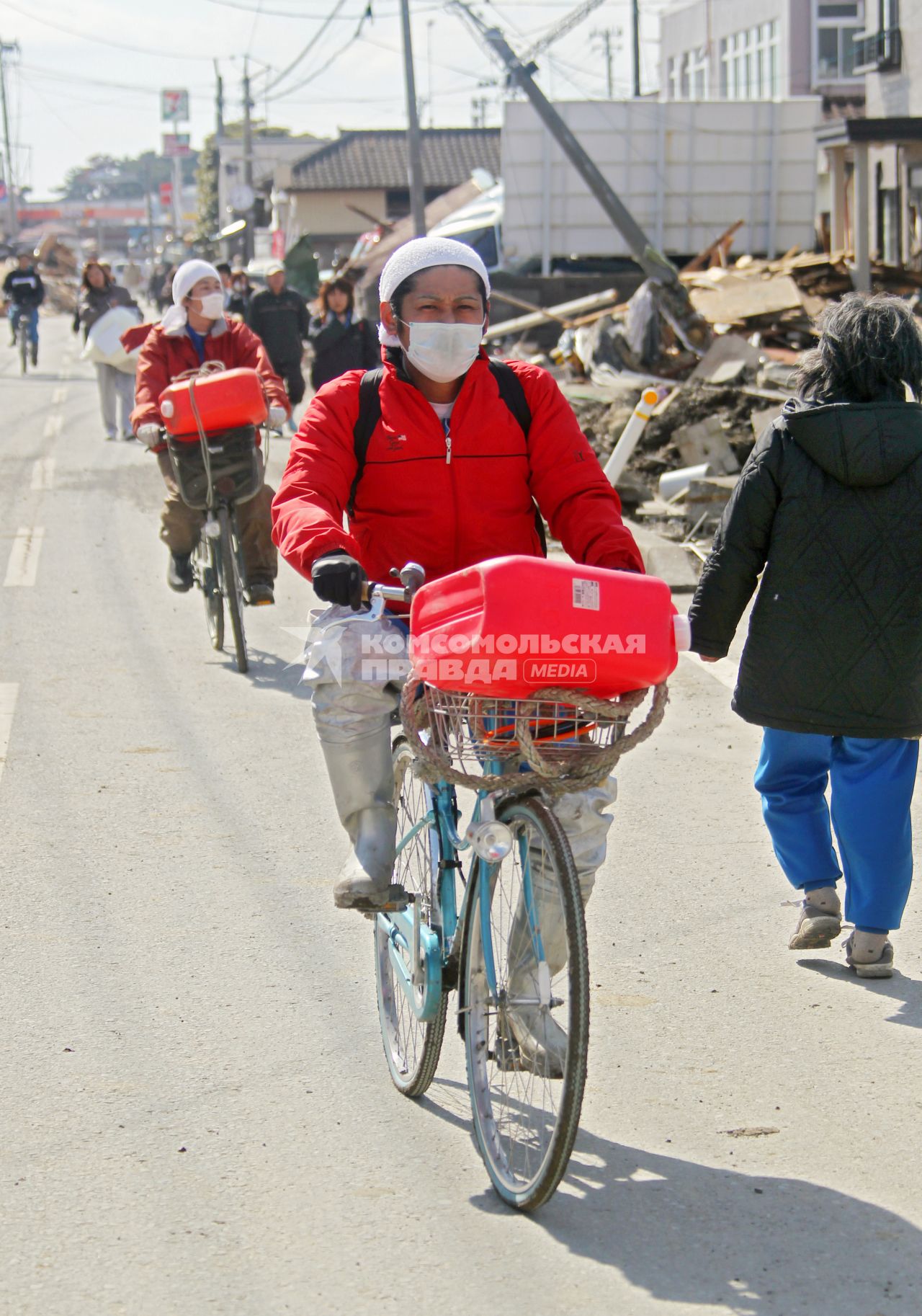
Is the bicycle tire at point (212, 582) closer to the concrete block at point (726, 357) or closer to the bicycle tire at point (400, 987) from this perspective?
the bicycle tire at point (400, 987)

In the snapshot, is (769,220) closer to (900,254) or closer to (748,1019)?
(900,254)

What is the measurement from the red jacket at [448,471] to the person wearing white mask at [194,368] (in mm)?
5010

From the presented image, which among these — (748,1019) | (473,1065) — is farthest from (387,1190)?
(748,1019)

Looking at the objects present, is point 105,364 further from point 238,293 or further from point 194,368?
point 194,368

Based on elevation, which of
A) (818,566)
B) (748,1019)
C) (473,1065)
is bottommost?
(748,1019)

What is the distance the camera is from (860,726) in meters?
4.61

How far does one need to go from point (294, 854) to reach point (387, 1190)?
8.10ft

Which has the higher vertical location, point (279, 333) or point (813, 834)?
point (279, 333)

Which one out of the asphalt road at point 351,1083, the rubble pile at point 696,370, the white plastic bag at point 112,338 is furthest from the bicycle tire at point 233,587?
the white plastic bag at point 112,338

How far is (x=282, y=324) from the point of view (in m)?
17.7

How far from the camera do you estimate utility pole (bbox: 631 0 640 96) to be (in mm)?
Result: 58094

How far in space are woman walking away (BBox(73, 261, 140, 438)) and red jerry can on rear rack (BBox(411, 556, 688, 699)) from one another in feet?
53.7

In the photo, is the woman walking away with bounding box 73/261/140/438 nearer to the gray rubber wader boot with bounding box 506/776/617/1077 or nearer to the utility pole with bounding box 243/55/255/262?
the gray rubber wader boot with bounding box 506/776/617/1077

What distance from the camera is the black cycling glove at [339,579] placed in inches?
133
